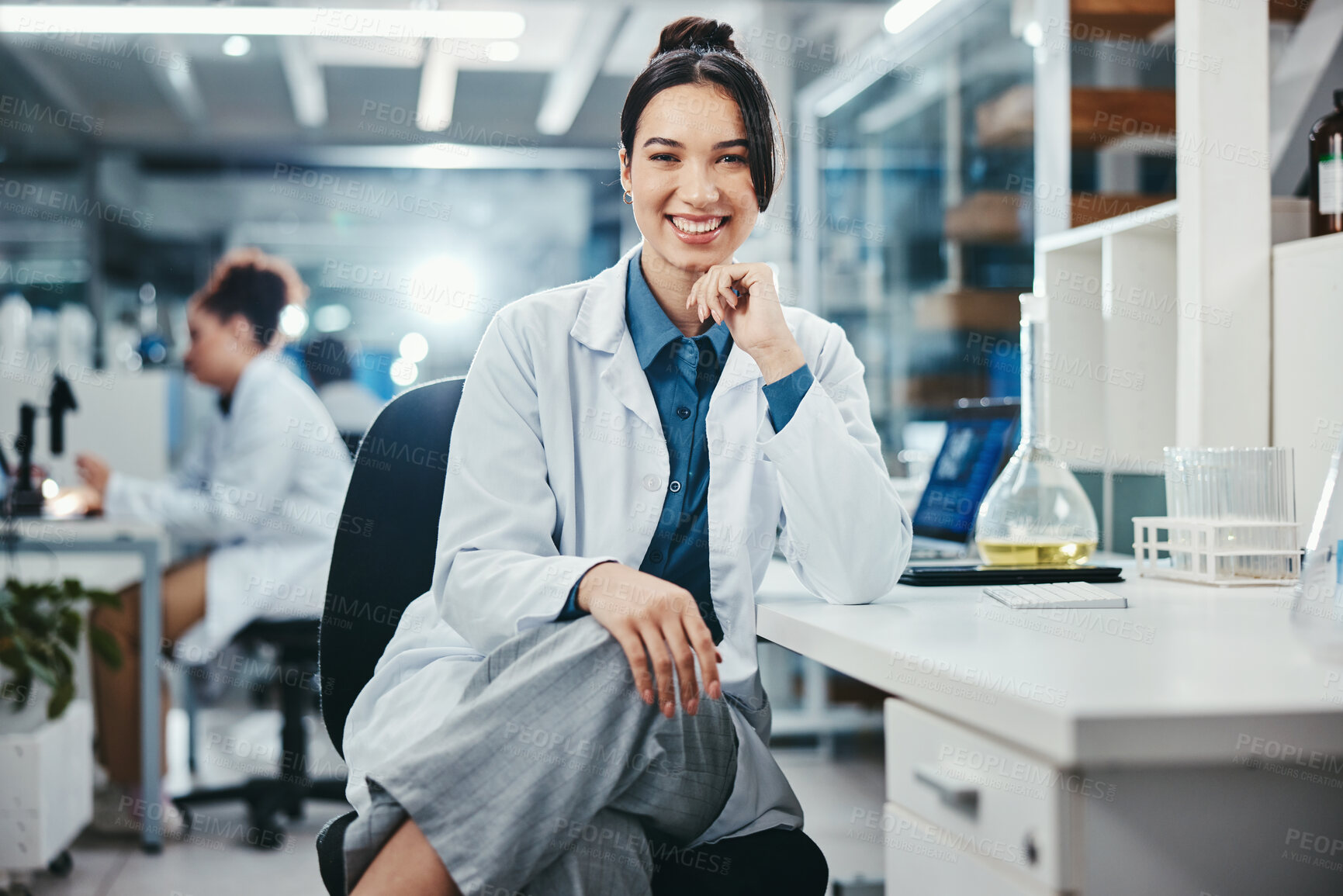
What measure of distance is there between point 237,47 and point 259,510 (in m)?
3.74

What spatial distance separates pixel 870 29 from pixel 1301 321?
406cm

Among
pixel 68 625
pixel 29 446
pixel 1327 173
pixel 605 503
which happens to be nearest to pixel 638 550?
pixel 605 503

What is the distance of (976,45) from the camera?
12.0ft

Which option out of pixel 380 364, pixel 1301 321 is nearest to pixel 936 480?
pixel 1301 321

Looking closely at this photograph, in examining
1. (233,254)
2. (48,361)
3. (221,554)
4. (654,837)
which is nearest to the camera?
(654,837)

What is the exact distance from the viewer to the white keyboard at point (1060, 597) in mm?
1056

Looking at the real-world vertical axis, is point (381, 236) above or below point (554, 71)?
below

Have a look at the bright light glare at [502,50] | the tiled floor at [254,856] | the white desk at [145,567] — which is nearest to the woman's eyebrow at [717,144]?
the tiled floor at [254,856]

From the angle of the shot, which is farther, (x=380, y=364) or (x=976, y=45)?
(x=380, y=364)

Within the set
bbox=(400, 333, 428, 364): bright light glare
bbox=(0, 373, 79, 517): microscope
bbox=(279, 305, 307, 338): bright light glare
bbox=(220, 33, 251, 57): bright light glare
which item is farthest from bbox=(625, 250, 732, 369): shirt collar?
bbox=(400, 333, 428, 364): bright light glare

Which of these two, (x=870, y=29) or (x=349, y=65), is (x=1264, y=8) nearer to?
(x=870, y=29)

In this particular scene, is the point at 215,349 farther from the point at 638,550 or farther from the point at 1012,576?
the point at 1012,576

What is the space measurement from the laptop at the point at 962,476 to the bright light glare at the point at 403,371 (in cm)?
534

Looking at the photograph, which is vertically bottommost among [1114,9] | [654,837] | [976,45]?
[654,837]
